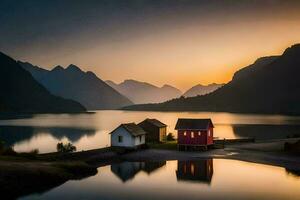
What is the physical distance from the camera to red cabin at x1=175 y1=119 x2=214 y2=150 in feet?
286

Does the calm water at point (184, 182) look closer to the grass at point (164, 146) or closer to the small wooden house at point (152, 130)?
the grass at point (164, 146)

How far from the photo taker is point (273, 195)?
50094 millimetres

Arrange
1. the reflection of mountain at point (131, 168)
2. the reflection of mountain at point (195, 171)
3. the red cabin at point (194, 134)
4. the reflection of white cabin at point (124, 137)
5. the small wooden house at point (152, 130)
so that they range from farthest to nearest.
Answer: the small wooden house at point (152, 130)
the red cabin at point (194, 134)
the reflection of white cabin at point (124, 137)
the reflection of mountain at point (131, 168)
the reflection of mountain at point (195, 171)

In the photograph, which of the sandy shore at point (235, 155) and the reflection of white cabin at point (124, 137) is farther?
the reflection of white cabin at point (124, 137)

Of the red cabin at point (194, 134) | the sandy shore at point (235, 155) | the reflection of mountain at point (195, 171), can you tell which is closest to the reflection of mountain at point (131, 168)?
the sandy shore at point (235, 155)

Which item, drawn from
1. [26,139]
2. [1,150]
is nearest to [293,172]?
[1,150]

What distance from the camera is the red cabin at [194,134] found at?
87.1 meters

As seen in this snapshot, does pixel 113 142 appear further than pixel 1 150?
Yes

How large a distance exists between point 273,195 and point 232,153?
33.7 metres

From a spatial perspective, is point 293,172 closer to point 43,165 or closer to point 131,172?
point 131,172

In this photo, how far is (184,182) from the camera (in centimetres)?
5881

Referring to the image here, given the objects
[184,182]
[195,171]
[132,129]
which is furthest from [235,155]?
[184,182]

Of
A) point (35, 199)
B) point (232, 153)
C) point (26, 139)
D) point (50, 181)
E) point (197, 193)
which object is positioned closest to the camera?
point (35, 199)

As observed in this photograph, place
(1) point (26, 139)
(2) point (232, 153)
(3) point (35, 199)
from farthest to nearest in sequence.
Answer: (1) point (26, 139)
(2) point (232, 153)
(3) point (35, 199)
